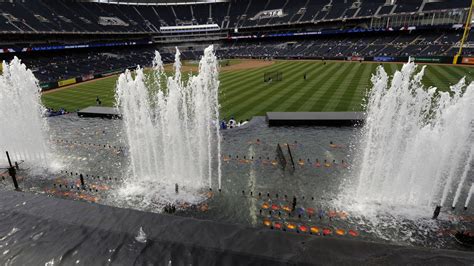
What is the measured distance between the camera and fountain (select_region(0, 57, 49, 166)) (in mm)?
23023

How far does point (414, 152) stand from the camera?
16828mm

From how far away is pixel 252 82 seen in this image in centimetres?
5103

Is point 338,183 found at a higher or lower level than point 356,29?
lower

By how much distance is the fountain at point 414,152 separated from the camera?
15891 millimetres

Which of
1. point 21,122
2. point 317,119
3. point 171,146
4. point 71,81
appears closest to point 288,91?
point 317,119

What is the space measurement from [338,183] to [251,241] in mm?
10964

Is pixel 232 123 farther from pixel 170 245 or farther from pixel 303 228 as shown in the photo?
pixel 170 245

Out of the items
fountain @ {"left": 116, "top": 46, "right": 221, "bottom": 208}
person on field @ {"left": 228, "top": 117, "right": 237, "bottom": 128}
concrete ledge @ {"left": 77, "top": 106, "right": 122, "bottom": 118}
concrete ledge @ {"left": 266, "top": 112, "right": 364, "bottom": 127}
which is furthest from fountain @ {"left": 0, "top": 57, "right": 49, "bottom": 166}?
concrete ledge @ {"left": 266, "top": 112, "right": 364, "bottom": 127}

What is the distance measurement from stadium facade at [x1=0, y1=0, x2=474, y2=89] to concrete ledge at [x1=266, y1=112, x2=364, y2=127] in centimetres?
4143

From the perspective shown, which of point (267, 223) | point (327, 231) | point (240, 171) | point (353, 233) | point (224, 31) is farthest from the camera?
point (224, 31)

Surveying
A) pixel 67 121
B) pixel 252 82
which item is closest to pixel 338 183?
pixel 67 121

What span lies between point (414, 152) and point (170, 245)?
15300mm

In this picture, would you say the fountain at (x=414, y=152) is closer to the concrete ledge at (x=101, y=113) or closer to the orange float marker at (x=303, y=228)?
the orange float marker at (x=303, y=228)

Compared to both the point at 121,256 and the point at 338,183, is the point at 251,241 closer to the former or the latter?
the point at 121,256
